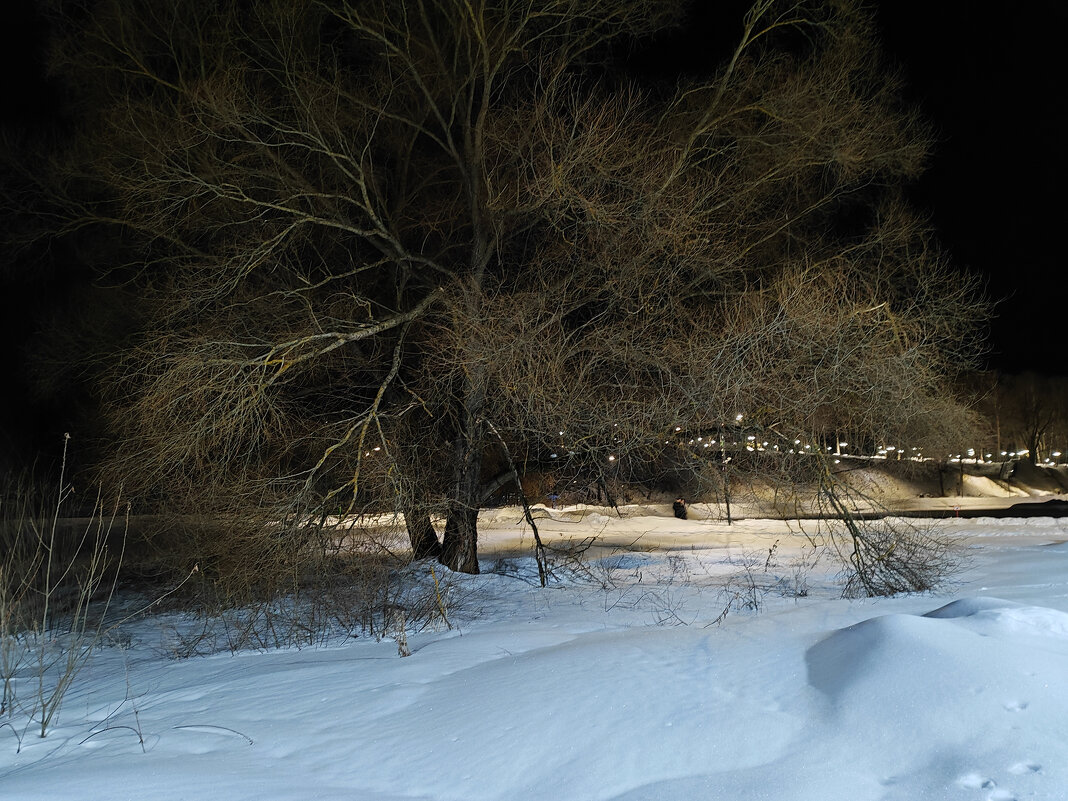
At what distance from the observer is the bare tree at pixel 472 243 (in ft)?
36.4

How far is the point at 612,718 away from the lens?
5.41 m

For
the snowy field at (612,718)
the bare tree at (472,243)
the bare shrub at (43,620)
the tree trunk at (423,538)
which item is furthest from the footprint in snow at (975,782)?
the tree trunk at (423,538)

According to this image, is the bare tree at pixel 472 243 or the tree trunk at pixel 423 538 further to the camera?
the tree trunk at pixel 423 538

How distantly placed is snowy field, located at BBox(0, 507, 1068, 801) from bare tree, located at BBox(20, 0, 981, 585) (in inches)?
133

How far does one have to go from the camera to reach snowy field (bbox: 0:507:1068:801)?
444cm

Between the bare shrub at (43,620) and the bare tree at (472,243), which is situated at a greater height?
the bare tree at (472,243)

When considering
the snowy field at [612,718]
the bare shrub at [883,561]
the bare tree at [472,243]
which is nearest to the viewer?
the snowy field at [612,718]

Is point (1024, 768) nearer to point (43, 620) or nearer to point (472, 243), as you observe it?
point (43, 620)

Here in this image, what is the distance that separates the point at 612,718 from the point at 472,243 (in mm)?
10446

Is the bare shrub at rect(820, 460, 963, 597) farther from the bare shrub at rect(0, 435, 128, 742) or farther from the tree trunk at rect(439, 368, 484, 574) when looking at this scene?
the bare shrub at rect(0, 435, 128, 742)

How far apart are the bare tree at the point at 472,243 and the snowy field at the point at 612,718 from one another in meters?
3.37

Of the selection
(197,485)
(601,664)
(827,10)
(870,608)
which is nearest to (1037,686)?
(601,664)

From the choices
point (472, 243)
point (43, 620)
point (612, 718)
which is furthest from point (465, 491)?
point (612, 718)

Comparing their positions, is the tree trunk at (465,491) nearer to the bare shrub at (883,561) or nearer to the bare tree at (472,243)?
the bare tree at (472,243)
